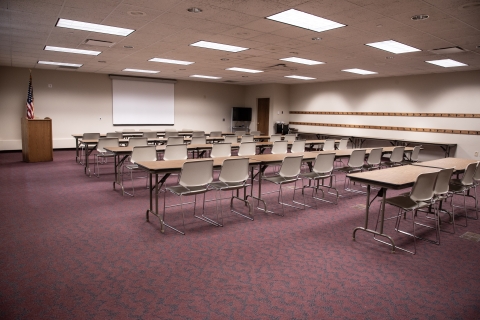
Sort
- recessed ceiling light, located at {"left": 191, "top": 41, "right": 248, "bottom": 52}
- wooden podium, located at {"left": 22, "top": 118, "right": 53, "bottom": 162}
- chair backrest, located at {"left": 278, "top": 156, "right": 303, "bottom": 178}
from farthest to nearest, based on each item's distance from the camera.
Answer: wooden podium, located at {"left": 22, "top": 118, "right": 53, "bottom": 162} → recessed ceiling light, located at {"left": 191, "top": 41, "right": 248, "bottom": 52} → chair backrest, located at {"left": 278, "top": 156, "right": 303, "bottom": 178}

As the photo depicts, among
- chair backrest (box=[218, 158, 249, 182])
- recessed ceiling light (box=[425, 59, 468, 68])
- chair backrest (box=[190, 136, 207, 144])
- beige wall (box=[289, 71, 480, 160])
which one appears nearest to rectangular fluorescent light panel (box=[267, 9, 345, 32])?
chair backrest (box=[218, 158, 249, 182])

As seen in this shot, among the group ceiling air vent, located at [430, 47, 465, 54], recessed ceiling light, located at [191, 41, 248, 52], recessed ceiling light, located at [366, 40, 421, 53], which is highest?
recessed ceiling light, located at [366, 40, 421, 53]

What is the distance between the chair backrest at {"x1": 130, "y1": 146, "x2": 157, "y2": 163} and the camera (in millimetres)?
6145

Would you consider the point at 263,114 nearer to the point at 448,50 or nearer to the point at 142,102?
the point at 142,102

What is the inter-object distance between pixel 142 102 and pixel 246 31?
31.6ft

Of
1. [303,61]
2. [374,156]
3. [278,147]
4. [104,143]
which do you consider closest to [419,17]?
[374,156]

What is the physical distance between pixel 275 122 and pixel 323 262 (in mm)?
12940

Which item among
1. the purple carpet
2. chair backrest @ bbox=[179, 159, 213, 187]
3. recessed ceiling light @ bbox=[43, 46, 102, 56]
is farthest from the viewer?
recessed ceiling light @ bbox=[43, 46, 102, 56]

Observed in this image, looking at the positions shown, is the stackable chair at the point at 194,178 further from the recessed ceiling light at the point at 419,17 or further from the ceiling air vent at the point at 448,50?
the ceiling air vent at the point at 448,50

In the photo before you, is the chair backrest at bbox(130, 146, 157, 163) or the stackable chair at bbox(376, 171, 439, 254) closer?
the stackable chair at bbox(376, 171, 439, 254)

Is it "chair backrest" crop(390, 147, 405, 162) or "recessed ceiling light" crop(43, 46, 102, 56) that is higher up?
"recessed ceiling light" crop(43, 46, 102, 56)

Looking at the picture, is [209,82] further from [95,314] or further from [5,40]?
[95,314]

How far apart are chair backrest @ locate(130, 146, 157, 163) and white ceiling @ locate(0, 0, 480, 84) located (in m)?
2.21

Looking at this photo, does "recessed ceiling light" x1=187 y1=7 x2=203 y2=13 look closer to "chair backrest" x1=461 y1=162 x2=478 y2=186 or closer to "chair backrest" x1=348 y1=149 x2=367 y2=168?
"chair backrest" x1=348 y1=149 x2=367 y2=168
